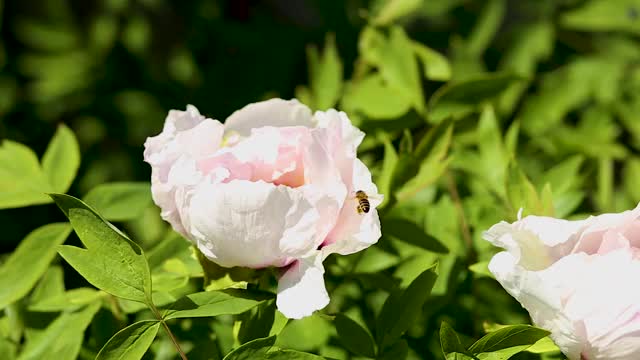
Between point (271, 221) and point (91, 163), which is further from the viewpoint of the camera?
point (91, 163)

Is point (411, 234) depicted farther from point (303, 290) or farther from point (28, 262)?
point (28, 262)

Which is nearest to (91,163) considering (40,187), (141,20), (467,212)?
(141,20)

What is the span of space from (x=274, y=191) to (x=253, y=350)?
113 millimetres

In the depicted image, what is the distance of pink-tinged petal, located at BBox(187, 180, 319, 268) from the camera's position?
0.65 m

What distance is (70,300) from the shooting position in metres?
0.81

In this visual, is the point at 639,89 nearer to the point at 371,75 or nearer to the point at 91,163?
the point at 371,75

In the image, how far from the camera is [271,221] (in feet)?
2.16

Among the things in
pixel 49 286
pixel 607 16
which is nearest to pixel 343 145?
pixel 49 286

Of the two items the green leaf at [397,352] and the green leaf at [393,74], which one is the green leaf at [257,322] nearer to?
the green leaf at [397,352]

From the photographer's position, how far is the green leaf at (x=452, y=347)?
0.65 m

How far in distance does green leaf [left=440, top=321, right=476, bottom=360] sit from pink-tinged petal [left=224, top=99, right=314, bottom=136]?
0.21m

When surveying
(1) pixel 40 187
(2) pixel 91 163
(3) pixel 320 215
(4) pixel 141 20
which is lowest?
(2) pixel 91 163

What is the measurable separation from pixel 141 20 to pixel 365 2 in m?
0.53

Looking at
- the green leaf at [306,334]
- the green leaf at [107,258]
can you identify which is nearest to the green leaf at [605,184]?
the green leaf at [306,334]
